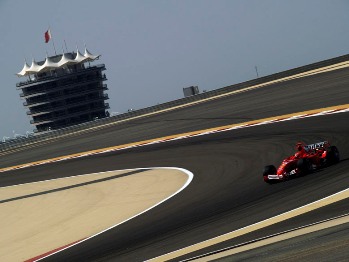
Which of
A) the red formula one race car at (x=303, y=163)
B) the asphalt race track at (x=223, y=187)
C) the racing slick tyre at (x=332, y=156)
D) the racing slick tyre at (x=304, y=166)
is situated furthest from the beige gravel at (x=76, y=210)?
the racing slick tyre at (x=332, y=156)

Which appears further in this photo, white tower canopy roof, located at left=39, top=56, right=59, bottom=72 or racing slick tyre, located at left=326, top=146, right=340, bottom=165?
A: white tower canopy roof, located at left=39, top=56, right=59, bottom=72

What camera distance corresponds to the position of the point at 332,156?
16422mm

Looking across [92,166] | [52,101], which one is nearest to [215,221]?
[92,166]

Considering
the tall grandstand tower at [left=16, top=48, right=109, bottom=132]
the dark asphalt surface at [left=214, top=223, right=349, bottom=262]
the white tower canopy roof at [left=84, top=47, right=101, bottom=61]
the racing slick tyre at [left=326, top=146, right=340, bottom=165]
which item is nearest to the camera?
the dark asphalt surface at [left=214, top=223, right=349, bottom=262]

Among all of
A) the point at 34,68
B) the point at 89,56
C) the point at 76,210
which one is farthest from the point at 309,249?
the point at 34,68

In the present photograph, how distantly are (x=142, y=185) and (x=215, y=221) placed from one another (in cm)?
883

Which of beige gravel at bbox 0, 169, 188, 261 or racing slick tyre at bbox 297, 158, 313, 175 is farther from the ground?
racing slick tyre at bbox 297, 158, 313, 175

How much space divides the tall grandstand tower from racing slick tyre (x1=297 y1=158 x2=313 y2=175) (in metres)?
117

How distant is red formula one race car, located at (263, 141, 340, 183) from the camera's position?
15898 mm

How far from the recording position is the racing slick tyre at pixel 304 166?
52.0 ft

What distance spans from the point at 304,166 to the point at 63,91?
395 ft

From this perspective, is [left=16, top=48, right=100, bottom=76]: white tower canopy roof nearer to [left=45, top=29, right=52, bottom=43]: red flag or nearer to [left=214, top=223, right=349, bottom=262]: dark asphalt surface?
[left=45, top=29, right=52, bottom=43]: red flag

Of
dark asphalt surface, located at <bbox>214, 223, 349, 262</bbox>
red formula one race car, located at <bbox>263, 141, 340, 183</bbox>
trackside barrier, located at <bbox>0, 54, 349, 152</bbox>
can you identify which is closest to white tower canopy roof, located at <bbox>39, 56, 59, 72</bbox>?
trackside barrier, located at <bbox>0, 54, 349, 152</bbox>

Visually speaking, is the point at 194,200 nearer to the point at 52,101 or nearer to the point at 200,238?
the point at 200,238
